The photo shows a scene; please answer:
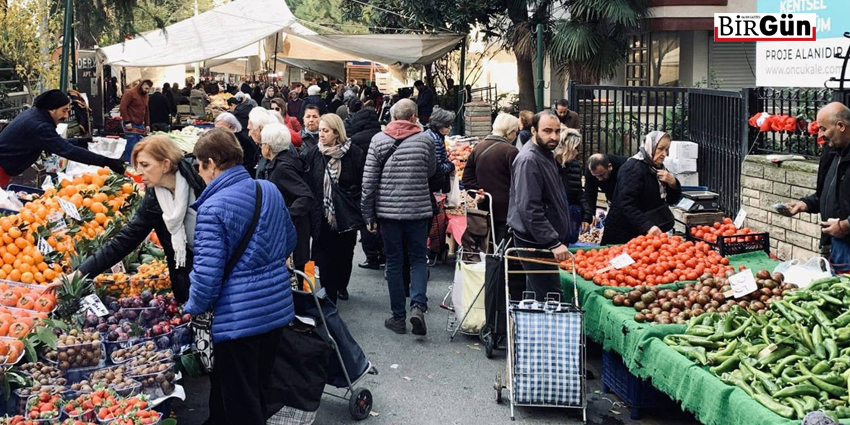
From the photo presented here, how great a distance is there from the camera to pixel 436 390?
7.59m

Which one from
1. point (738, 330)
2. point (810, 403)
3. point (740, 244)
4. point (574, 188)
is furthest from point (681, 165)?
point (810, 403)

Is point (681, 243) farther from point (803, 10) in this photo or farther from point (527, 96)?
point (527, 96)

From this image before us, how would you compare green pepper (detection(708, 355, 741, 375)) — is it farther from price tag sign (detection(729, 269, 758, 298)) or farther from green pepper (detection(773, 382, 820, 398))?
price tag sign (detection(729, 269, 758, 298))

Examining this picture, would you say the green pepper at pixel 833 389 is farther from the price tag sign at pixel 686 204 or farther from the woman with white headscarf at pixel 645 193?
the price tag sign at pixel 686 204

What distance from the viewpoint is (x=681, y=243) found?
27.7 ft

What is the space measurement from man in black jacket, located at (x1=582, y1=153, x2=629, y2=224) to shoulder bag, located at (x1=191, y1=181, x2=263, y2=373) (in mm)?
4968

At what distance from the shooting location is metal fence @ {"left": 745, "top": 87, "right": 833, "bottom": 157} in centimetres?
1016

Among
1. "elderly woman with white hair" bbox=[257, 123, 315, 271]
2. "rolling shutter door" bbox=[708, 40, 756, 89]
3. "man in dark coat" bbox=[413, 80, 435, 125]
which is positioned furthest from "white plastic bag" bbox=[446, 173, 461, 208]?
"man in dark coat" bbox=[413, 80, 435, 125]

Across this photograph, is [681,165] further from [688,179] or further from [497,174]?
[497,174]

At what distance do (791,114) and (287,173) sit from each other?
5.80 m

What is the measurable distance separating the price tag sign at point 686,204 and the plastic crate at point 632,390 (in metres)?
3.23

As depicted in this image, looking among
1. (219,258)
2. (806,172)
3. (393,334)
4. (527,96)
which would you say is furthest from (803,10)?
(527,96)

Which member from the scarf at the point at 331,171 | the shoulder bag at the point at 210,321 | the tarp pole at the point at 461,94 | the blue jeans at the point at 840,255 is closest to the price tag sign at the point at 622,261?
the blue jeans at the point at 840,255

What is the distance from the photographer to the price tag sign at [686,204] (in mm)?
10094
